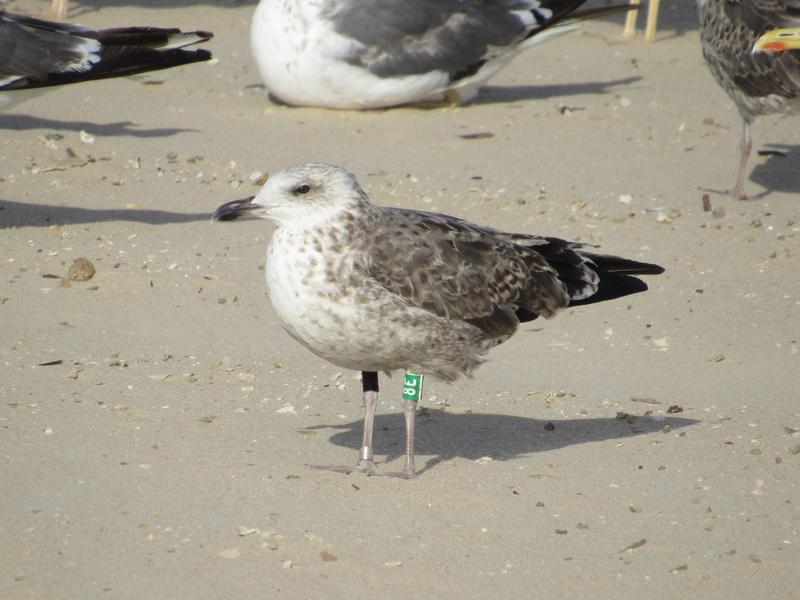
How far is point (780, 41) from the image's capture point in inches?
339

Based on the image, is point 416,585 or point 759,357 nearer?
point 416,585

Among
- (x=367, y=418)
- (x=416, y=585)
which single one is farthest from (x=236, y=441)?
(x=416, y=585)

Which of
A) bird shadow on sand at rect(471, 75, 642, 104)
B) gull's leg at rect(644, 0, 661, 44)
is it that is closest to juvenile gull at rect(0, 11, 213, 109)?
bird shadow on sand at rect(471, 75, 642, 104)

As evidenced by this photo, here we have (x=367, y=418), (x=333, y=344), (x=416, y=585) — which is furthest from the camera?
(x=367, y=418)

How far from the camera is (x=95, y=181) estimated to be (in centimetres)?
963

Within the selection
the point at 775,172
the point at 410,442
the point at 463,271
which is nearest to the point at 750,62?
the point at 775,172

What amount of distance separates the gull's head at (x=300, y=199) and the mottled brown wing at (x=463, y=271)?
0.21 meters

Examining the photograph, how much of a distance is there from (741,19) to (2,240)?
5578 millimetres

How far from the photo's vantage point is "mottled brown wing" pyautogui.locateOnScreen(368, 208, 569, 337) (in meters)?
5.20

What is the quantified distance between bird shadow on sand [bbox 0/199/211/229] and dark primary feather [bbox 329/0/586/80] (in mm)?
2994

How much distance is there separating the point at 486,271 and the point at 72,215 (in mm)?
4239

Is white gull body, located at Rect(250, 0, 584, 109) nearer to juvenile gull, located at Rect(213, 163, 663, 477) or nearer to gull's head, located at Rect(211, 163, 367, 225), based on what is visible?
juvenile gull, located at Rect(213, 163, 663, 477)

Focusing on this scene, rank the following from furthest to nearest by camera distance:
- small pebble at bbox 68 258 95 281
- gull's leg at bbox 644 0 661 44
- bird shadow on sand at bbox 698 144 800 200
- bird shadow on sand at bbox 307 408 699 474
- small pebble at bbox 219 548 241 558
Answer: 1. gull's leg at bbox 644 0 661 44
2. bird shadow on sand at bbox 698 144 800 200
3. small pebble at bbox 68 258 95 281
4. bird shadow on sand at bbox 307 408 699 474
5. small pebble at bbox 219 548 241 558

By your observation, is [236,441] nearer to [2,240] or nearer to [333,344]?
[333,344]
